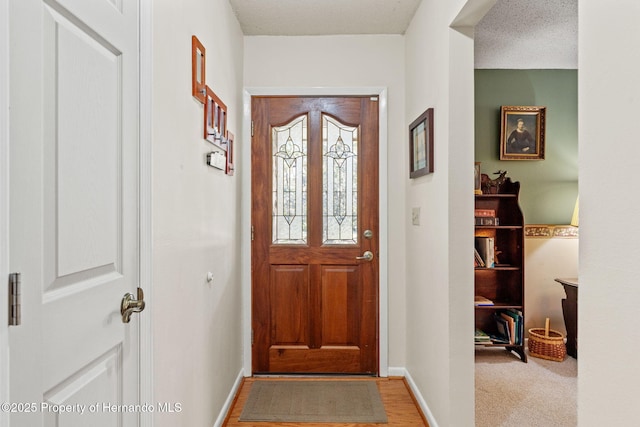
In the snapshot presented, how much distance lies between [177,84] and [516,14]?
2376mm

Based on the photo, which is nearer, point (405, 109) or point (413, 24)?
point (413, 24)

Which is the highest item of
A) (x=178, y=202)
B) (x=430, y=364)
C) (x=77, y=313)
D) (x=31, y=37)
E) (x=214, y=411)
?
(x=31, y=37)

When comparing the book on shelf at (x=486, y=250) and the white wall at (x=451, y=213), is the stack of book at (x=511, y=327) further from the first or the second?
the white wall at (x=451, y=213)

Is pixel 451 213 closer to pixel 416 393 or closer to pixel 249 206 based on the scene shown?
pixel 416 393

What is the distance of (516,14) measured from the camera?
2.80 metres

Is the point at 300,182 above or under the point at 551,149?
under

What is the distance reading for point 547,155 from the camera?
3.81 m

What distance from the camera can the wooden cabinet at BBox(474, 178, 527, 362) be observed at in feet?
11.3

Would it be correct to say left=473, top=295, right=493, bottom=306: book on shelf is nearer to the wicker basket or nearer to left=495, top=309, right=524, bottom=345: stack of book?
left=495, top=309, right=524, bottom=345: stack of book

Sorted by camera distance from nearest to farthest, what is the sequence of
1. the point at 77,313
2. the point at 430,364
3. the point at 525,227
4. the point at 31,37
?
the point at 31,37, the point at 77,313, the point at 430,364, the point at 525,227

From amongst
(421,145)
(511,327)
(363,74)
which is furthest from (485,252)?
(363,74)

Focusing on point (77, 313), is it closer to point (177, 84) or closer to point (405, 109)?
point (177, 84)

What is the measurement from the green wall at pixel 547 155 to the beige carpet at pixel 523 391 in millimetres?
1261
